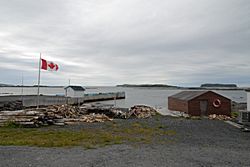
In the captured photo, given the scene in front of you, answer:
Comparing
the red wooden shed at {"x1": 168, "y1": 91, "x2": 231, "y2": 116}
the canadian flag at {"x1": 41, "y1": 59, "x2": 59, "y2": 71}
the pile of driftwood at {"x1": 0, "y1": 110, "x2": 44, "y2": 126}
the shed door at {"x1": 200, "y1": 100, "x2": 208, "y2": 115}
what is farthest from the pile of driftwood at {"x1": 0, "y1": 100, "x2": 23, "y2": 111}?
the shed door at {"x1": 200, "y1": 100, "x2": 208, "y2": 115}

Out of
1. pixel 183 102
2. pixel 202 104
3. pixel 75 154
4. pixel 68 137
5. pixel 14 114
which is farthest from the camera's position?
pixel 183 102

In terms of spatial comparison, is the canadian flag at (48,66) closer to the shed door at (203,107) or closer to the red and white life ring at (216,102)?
the shed door at (203,107)

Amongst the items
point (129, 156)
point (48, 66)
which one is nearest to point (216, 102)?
point (48, 66)

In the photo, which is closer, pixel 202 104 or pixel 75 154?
pixel 75 154

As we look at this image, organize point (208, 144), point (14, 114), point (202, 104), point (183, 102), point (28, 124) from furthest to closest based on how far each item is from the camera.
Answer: point (183, 102), point (202, 104), point (14, 114), point (28, 124), point (208, 144)

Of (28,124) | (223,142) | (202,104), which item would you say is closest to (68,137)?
(28,124)

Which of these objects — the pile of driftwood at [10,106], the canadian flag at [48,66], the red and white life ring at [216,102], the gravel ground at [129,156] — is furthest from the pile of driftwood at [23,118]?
the red and white life ring at [216,102]

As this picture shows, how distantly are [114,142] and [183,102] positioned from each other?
80.8 feet

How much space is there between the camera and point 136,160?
27.9 ft

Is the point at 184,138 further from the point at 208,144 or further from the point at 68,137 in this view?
the point at 68,137

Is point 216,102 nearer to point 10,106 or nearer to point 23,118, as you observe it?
point 23,118

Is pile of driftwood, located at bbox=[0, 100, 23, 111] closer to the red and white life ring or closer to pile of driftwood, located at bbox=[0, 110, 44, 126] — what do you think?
pile of driftwood, located at bbox=[0, 110, 44, 126]

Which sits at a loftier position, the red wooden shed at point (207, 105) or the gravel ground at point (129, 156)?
the red wooden shed at point (207, 105)

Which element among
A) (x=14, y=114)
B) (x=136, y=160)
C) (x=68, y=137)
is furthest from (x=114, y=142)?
(x=14, y=114)
